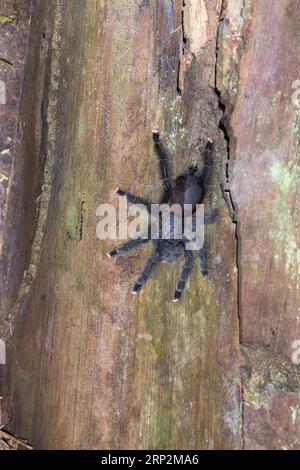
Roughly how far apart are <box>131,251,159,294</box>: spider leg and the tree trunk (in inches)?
1.3

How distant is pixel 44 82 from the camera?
11.3 feet

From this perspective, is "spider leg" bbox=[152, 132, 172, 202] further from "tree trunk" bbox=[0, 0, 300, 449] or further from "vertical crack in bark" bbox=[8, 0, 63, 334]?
"vertical crack in bark" bbox=[8, 0, 63, 334]

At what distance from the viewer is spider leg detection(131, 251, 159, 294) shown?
2.70m

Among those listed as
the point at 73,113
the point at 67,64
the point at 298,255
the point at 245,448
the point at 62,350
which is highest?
the point at 67,64

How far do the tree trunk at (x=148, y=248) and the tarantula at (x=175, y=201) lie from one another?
40 millimetres

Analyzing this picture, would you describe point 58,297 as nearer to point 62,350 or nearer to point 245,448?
point 62,350

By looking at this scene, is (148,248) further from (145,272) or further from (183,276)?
(183,276)

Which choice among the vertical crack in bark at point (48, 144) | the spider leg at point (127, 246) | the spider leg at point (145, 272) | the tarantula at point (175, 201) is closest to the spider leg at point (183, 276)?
the tarantula at point (175, 201)

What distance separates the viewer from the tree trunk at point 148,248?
2332mm

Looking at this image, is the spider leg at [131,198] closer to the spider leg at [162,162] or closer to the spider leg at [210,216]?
the spider leg at [162,162]

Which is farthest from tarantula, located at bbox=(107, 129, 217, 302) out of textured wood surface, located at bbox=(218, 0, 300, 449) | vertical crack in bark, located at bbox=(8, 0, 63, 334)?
vertical crack in bark, located at bbox=(8, 0, 63, 334)
